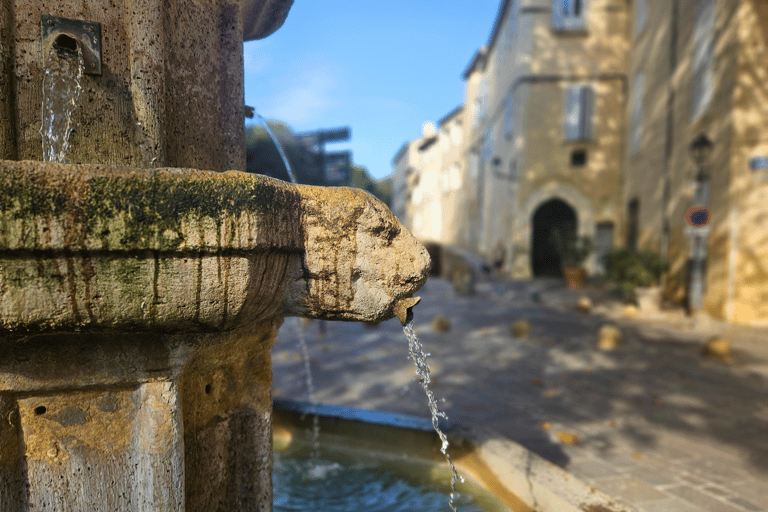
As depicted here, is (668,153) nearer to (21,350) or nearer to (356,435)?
(356,435)

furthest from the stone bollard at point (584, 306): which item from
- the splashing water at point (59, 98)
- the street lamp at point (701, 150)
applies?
the splashing water at point (59, 98)

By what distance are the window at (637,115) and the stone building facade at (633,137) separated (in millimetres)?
52

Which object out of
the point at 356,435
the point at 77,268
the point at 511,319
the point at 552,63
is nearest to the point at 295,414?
the point at 356,435

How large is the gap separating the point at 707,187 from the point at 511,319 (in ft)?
14.1

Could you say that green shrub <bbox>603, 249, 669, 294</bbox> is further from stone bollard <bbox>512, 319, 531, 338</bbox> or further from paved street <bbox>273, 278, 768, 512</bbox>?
stone bollard <bbox>512, 319, 531, 338</bbox>

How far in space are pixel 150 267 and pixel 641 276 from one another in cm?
992

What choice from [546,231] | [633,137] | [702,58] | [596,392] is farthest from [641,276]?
[546,231]

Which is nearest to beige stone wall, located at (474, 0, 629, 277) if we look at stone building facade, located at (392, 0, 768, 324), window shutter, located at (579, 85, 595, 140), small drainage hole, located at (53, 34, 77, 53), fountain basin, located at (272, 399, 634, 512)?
stone building facade, located at (392, 0, 768, 324)

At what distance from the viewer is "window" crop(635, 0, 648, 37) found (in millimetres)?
12335

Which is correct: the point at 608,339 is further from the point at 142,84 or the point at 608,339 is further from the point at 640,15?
the point at 640,15

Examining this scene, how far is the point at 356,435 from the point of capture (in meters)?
2.83

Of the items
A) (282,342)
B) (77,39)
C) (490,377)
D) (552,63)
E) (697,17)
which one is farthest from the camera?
(552,63)

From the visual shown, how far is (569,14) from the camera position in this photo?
14.1m

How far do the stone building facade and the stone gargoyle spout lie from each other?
9033mm
